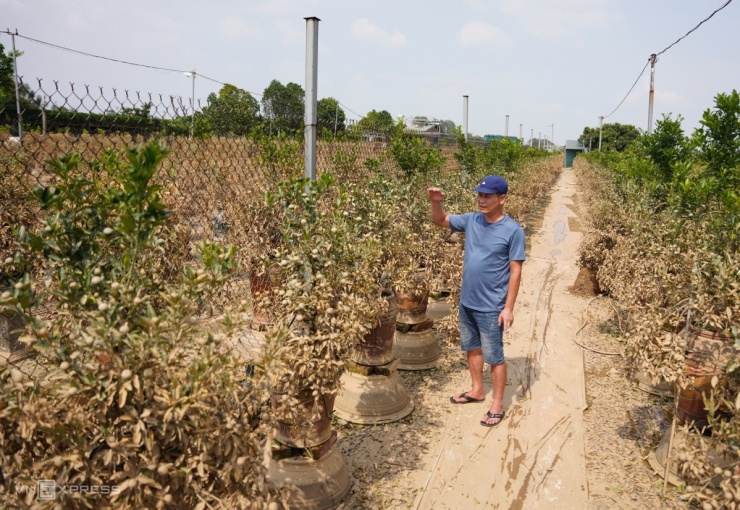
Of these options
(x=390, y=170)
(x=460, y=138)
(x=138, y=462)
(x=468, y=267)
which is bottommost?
(x=138, y=462)

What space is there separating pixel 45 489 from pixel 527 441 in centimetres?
294

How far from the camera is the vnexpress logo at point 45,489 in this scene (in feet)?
4.74

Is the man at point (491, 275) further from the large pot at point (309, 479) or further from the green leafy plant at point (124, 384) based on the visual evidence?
the green leafy plant at point (124, 384)

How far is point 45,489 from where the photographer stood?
4.78 feet

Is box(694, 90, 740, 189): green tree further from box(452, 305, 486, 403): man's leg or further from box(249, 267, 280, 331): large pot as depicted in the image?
box(249, 267, 280, 331): large pot

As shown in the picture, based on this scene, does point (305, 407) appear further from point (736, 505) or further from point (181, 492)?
point (736, 505)

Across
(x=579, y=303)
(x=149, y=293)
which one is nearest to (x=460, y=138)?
(x=579, y=303)

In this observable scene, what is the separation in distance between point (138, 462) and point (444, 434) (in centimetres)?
248

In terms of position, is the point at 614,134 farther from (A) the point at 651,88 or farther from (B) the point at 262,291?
(B) the point at 262,291

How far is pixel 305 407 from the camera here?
270 centimetres

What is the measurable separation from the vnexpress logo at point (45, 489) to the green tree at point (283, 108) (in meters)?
4.69

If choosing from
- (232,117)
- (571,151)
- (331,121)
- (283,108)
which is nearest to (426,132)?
(331,121)

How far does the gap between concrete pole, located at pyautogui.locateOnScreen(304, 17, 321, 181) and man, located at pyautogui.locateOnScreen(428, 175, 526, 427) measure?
0.93m

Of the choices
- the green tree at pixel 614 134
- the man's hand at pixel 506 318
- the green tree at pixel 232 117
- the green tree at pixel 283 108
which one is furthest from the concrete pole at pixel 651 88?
the green tree at pixel 614 134
